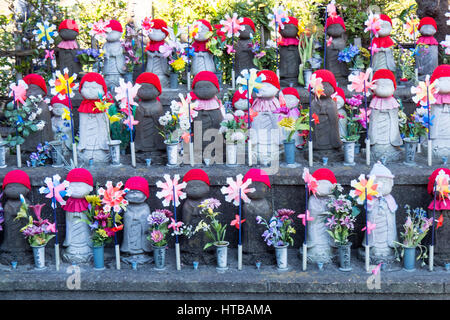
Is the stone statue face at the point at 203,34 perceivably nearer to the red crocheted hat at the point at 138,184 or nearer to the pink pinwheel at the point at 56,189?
the red crocheted hat at the point at 138,184

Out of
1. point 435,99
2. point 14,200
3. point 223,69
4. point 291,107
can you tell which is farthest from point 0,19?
point 435,99

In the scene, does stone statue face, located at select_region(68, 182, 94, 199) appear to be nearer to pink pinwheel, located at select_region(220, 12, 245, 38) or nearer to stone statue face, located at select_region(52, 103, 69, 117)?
stone statue face, located at select_region(52, 103, 69, 117)

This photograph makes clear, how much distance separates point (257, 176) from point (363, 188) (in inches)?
32.1

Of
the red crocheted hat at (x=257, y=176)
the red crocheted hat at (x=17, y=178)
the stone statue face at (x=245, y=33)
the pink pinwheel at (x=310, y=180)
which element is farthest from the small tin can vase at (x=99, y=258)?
the stone statue face at (x=245, y=33)

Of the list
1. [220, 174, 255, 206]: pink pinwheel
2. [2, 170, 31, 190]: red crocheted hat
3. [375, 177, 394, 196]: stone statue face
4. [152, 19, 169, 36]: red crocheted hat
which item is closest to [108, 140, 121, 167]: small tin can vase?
[2, 170, 31, 190]: red crocheted hat

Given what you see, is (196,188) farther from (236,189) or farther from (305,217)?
(305,217)

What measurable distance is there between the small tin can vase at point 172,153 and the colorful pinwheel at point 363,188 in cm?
161

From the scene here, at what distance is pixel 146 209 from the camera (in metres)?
6.09

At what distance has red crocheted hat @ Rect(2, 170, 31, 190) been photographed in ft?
19.7

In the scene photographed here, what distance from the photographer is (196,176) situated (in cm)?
594

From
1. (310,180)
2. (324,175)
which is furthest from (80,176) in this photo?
(324,175)

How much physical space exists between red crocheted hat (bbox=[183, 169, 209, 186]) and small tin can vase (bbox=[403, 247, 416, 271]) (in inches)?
64.5

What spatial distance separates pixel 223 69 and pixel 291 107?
179cm

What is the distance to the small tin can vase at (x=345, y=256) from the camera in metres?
5.82
